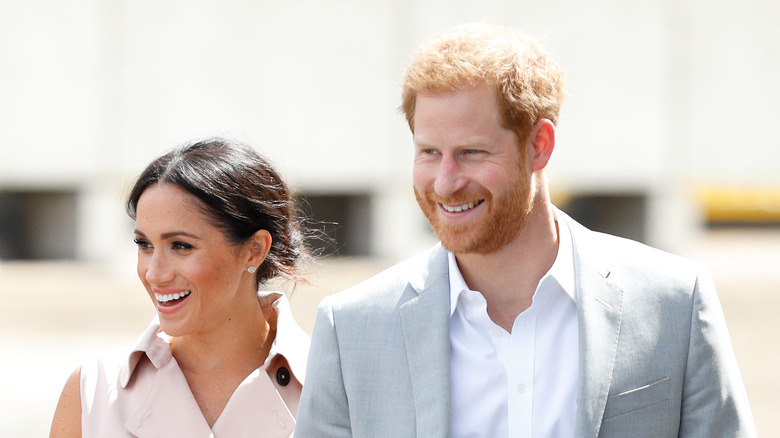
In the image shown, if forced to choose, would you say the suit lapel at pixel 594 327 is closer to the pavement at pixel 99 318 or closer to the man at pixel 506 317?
the man at pixel 506 317

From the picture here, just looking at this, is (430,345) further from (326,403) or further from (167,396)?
(167,396)

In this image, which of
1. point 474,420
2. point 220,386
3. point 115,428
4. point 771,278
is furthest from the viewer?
point 771,278

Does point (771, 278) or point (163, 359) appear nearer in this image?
point (163, 359)

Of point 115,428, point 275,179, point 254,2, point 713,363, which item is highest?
point 254,2

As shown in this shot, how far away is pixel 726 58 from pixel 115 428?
17559 millimetres

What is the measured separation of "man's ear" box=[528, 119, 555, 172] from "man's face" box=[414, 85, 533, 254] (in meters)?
0.06

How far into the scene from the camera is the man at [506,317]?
7.50 feet

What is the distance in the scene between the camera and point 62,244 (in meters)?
17.5

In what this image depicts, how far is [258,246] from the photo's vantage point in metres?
3.30

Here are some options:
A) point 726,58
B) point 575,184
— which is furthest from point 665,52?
point 575,184

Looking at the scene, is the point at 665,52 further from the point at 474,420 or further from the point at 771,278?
the point at 474,420

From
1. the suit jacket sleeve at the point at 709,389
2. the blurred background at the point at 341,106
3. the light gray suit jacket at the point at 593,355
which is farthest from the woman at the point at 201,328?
the blurred background at the point at 341,106

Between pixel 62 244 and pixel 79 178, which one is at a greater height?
pixel 79 178

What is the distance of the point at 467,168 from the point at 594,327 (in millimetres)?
463
